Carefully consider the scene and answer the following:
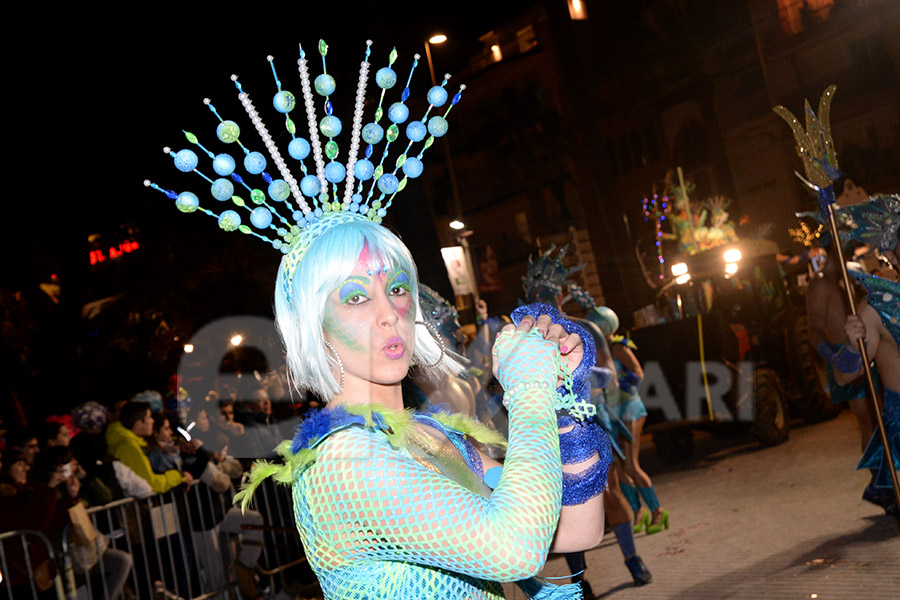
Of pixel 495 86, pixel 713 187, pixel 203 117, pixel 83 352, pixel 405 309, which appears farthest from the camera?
pixel 495 86

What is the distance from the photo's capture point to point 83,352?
15.3m

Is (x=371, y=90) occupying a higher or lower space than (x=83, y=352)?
higher

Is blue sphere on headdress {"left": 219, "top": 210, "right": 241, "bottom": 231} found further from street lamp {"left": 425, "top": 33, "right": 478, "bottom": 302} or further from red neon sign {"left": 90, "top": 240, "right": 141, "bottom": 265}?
red neon sign {"left": 90, "top": 240, "right": 141, "bottom": 265}

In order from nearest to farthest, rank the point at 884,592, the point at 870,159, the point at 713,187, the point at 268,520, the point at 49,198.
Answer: the point at 884,592, the point at 268,520, the point at 49,198, the point at 870,159, the point at 713,187

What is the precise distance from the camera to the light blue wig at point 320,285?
170cm

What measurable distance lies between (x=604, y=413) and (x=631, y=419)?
1237 millimetres

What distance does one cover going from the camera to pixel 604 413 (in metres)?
6.08

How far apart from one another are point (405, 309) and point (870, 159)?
2100 cm

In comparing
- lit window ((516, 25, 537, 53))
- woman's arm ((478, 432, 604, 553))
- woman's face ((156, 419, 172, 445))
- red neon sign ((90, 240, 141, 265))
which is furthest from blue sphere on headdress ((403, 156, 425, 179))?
lit window ((516, 25, 537, 53))

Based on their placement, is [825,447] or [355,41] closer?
[355,41]

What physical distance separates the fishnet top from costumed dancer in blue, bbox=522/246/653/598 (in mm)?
3918

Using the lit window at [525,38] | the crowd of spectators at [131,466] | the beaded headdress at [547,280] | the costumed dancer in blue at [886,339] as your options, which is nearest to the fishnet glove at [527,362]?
the costumed dancer in blue at [886,339]

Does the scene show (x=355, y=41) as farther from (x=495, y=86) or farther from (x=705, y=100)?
(x=495, y=86)

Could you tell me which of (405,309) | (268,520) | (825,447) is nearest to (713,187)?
(825,447)
